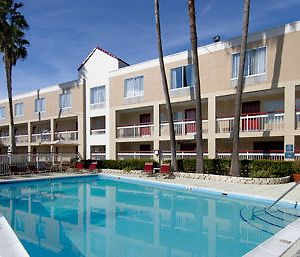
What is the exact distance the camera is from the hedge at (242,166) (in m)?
18.7

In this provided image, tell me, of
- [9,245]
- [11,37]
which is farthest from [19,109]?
[9,245]

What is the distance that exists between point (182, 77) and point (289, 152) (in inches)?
401

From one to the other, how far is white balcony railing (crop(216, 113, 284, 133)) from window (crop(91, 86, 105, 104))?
14.3m

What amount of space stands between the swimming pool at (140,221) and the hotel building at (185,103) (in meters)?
7.08

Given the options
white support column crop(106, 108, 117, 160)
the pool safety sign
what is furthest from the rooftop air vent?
white support column crop(106, 108, 117, 160)

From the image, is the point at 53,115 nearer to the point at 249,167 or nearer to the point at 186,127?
the point at 186,127

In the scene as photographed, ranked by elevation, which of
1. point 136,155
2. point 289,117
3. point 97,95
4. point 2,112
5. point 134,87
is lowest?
point 136,155

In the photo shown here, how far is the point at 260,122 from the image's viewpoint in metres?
21.3

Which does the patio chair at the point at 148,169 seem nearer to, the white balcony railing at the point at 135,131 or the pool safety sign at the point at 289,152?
the white balcony railing at the point at 135,131

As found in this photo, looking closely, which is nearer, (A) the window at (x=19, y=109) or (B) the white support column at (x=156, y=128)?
(B) the white support column at (x=156, y=128)

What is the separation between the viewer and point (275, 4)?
17.6m

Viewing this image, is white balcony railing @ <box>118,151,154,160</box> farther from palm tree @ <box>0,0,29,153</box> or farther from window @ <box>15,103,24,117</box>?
window @ <box>15,103,24,117</box>

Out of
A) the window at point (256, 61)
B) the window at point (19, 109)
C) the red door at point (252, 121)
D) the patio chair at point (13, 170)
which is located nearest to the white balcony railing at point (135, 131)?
the red door at point (252, 121)

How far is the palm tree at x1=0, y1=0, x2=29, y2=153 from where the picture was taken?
29500 mm
